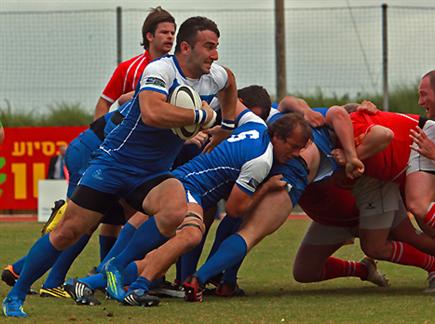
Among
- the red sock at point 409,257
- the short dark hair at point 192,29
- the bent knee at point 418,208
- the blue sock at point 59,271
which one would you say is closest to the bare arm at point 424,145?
the bent knee at point 418,208

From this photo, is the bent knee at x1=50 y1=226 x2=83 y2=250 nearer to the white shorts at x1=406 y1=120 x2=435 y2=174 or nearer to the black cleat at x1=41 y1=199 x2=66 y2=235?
the black cleat at x1=41 y1=199 x2=66 y2=235

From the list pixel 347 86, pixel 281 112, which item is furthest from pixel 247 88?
pixel 347 86

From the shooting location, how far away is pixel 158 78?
7.42 m

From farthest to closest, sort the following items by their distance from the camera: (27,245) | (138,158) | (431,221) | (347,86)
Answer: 1. (347,86)
2. (27,245)
3. (431,221)
4. (138,158)

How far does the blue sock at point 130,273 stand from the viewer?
7971 millimetres

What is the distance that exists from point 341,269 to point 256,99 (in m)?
1.58

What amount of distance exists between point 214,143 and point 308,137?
0.91 metres

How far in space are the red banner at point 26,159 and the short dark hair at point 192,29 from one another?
16.1m

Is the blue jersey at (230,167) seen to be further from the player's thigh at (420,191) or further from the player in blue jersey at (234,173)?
the player's thigh at (420,191)

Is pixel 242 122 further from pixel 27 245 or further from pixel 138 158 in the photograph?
pixel 27 245

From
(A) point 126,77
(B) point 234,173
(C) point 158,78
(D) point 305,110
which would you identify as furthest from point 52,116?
(C) point 158,78

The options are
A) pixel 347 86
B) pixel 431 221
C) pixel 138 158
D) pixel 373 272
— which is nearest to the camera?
pixel 138 158

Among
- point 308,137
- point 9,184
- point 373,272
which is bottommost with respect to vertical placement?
point 9,184

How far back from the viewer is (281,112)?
9117mm
